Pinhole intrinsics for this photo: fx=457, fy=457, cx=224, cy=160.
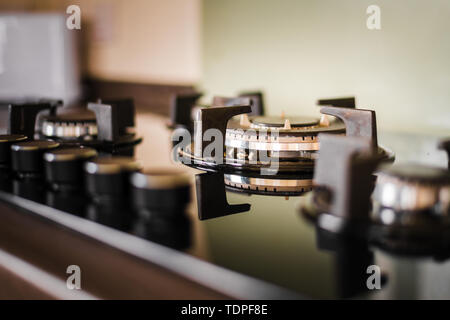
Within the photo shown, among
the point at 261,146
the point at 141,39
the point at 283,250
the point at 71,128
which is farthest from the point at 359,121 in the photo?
the point at 141,39

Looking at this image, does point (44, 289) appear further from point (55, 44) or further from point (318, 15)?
point (55, 44)

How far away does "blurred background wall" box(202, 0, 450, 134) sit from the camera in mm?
840

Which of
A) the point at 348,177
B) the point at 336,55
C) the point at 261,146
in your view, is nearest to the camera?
the point at 348,177

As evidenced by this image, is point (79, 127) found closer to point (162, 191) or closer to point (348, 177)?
point (162, 191)

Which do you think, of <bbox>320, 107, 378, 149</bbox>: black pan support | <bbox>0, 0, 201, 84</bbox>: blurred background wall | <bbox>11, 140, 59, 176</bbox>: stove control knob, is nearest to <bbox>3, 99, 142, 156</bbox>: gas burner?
<bbox>11, 140, 59, 176</bbox>: stove control knob

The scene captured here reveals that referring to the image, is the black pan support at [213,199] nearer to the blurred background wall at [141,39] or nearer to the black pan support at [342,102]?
the black pan support at [342,102]

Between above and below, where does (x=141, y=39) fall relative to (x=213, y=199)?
above

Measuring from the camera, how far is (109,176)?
499mm

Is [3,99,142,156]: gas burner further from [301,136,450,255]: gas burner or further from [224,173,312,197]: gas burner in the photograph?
[301,136,450,255]: gas burner

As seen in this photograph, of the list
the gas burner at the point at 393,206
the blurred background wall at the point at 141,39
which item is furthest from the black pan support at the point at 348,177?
the blurred background wall at the point at 141,39

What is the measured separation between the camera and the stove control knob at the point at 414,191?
380mm

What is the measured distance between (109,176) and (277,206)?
0.20m
